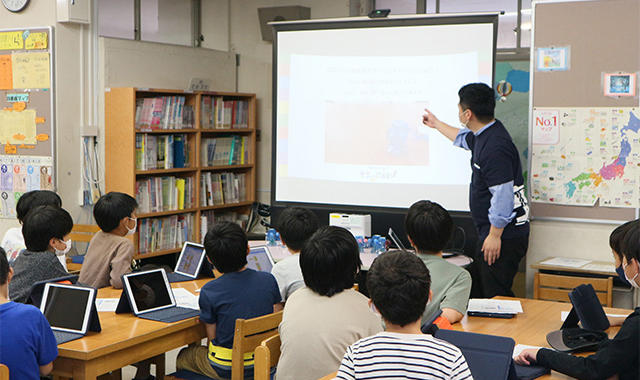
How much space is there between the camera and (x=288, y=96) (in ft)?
17.9

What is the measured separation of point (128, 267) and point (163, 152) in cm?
294

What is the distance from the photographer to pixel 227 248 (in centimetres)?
295

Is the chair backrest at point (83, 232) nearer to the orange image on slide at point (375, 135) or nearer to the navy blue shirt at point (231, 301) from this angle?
the orange image on slide at point (375, 135)

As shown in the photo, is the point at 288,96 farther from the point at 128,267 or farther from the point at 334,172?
the point at 128,267

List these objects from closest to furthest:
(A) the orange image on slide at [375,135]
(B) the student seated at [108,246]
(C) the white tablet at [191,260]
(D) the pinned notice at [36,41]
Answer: (B) the student seated at [108,246] → (C) the white tablet at [191,260] → (A) the orange image on slide at [375,135] → (D) the pinned notice at [36,41]

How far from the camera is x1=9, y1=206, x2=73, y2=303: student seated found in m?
3.06

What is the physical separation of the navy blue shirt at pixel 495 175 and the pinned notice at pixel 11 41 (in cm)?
362

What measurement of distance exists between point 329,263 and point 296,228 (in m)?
0.90

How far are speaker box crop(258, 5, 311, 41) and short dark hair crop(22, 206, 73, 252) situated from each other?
165 inches

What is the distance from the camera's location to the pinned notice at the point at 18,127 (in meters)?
5.63

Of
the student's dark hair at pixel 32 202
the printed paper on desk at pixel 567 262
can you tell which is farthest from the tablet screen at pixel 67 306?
the printed paper on desk at pixel 567 262

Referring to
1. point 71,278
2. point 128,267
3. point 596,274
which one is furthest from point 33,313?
point 596,274

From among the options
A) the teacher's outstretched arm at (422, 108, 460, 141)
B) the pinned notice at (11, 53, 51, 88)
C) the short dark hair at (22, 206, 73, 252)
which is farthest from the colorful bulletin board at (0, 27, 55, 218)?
the teacher's outstretched arm at (422, 108, 460, 141)

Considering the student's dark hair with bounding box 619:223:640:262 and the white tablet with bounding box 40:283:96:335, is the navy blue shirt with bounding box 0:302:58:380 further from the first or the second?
the student's dark hair with bounding box 619:223:640:262
